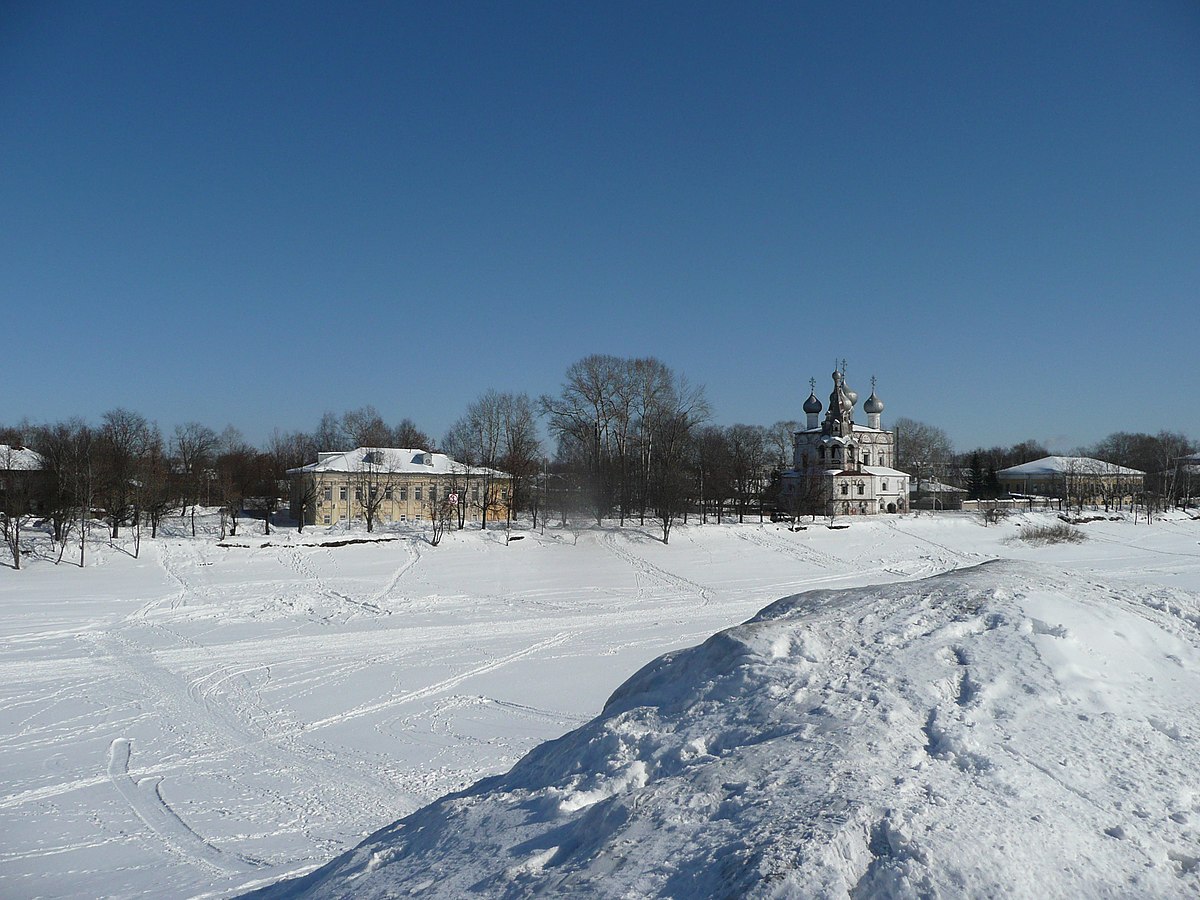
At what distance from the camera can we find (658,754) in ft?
19.0

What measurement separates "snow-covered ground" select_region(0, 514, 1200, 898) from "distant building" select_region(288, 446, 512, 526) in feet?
101

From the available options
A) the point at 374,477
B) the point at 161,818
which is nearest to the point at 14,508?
the point at 374,477

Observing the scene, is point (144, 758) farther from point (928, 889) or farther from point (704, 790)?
point (928, 889)

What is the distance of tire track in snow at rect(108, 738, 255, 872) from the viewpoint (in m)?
8.52

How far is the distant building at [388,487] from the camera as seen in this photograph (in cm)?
5138

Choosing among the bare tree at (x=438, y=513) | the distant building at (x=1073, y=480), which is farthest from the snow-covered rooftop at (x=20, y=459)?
the distant building at (x=1073, y=480)

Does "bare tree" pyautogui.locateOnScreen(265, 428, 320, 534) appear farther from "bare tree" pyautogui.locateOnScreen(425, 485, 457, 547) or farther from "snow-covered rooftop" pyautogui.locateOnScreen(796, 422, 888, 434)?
"snow-covered rooftop" pyautogui.locateOnScreen(796, 422, 888, 434)

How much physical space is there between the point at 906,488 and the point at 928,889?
70011mm

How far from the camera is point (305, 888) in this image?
5664 millimetres

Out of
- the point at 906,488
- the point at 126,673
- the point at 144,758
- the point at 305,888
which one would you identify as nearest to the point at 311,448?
the point at 906,488

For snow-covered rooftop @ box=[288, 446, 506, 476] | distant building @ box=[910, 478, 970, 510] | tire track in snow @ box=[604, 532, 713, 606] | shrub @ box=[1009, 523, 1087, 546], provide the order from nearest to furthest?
1. tire track in snow @ box=[604, 532, 713, 606]
2. shrub @ box=[1009, 523, 1087, 546]
3. snow-covered rooftop @ box=[288, 446, 506, 476]
4. distant building @ box=[910, 478, 970, 510]

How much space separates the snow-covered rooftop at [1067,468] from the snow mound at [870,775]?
3567 inches

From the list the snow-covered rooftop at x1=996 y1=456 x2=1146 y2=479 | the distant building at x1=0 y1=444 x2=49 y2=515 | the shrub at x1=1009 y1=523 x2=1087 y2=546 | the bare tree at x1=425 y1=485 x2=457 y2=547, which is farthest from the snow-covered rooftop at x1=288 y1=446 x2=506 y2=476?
the snow-covered rooftop at x1=996 y1=456 x2=1146 y2=479

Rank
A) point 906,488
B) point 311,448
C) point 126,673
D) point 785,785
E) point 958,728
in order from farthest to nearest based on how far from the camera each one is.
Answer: point 311,448 → point 906,488 → point 126,673 → point 958,728 → point 785,785
